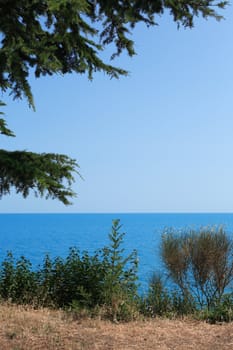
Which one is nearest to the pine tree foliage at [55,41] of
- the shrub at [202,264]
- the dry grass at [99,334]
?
the dry grass at [99,334]

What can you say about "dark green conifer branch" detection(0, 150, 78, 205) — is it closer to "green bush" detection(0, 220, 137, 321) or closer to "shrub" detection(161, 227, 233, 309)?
"green bush" detection(0, 220, 137, 321)

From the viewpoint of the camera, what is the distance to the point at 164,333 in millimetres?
6500

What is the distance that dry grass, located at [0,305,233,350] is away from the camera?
18.7ft

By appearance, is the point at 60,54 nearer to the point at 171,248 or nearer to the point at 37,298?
the point at 37,298

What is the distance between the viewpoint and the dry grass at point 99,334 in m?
5.71

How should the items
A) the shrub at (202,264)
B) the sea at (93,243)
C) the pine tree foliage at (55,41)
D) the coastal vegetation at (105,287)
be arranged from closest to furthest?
the pine tree foliage at (55,41) → the coastal vegetation at (105,287) → the shrub at (202,264) → the sea at (93,243)

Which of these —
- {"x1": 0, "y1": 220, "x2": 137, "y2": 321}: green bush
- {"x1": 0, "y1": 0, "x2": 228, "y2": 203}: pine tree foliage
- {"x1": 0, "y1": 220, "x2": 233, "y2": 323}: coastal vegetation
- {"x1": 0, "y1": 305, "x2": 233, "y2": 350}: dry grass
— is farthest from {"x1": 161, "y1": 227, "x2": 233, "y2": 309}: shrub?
{"x1": 0, "y1": 0, "x2": 228, "y2": 203}: pine tree foliage

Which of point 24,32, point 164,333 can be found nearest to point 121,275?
point 164,333

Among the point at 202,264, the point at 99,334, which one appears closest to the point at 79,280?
the point at 99,334

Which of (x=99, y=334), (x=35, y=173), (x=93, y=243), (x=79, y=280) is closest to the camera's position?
(x=35, y=173)

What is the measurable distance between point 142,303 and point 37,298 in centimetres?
194

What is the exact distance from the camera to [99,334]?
6168 millimetres

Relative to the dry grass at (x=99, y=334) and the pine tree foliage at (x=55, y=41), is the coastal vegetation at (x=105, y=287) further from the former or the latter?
the pine tree foliage at (x=55, y=41)

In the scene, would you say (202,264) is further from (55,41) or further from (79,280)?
(55,41)
